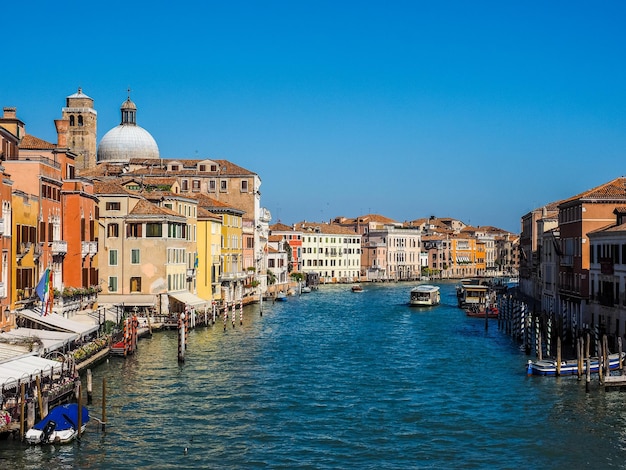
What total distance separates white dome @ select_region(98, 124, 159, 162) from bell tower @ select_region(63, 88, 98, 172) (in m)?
2.09

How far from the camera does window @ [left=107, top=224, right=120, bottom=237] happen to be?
42781 mm

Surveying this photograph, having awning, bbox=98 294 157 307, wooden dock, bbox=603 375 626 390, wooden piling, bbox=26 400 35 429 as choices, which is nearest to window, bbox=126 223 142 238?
awning, bbox=98 294 157 307

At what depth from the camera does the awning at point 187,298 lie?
4378 cm

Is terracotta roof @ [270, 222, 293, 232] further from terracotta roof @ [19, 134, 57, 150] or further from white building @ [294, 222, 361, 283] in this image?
terracotta roof @ [19, 134, 57, 150]

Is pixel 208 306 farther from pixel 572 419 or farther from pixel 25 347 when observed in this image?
pixel 572 419

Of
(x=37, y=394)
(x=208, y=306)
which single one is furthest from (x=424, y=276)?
(x=37, y=394)

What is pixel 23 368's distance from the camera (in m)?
20.6

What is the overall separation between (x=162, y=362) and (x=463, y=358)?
10.3 m

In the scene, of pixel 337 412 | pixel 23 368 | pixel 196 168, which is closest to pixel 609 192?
pixel 337 412

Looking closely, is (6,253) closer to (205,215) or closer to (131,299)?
(131,299)

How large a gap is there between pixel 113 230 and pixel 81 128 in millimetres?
38178

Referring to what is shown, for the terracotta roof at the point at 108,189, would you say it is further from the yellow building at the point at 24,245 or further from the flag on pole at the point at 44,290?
the flag on pole at the point at 44,290

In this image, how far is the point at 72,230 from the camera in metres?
35.2

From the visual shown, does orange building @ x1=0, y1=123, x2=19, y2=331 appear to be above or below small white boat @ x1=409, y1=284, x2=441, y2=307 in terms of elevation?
above
